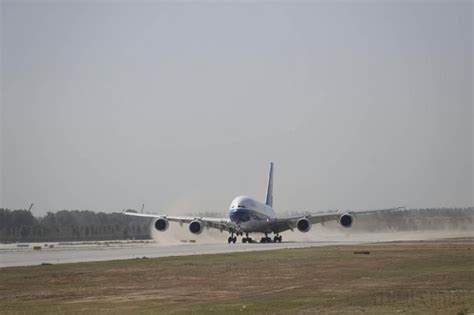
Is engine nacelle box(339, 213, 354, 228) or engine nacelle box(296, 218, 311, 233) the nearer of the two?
engine nacelle box(339, 213, 354, 228)

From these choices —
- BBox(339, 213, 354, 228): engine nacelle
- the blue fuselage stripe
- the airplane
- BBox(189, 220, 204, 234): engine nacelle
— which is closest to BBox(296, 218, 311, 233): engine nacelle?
the airplane

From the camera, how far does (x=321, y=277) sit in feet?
135

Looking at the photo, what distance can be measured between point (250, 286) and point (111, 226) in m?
104

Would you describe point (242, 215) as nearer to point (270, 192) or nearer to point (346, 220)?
point (346, 220)

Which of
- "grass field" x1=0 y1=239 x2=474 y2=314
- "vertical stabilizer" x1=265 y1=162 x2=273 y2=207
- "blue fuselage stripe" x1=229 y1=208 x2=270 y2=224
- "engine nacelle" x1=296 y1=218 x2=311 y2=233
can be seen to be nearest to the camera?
"grass field" x1=0 y1=239 x2=474 y2=314

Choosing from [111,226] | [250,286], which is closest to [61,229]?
[111,226]

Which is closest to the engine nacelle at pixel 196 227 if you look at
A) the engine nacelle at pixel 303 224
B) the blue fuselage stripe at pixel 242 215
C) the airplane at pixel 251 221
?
the airplane at pixel 251 221

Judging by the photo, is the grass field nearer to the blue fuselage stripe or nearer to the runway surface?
the runway surface

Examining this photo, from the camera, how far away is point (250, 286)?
122 feet

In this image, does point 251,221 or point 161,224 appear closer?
point 251,221

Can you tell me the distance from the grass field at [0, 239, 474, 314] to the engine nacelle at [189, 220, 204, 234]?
1710 inches

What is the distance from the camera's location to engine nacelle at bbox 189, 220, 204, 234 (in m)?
99.8

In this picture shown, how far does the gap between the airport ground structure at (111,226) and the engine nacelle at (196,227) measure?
20.1 metres

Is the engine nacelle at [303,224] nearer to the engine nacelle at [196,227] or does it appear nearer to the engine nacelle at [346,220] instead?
the engine nacelle at [346,220]
